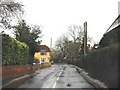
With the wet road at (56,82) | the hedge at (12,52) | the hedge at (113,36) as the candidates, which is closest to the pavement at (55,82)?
the wet road at (56,82)

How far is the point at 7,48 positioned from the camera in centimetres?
2838

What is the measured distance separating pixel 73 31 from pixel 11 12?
309 feet

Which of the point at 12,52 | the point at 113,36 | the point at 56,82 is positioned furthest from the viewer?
the point at 12,52

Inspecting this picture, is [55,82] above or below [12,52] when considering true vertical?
below

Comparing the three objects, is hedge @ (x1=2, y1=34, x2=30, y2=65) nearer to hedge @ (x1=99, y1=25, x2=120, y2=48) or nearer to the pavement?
the pavement

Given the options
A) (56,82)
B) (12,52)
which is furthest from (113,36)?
(12,52)

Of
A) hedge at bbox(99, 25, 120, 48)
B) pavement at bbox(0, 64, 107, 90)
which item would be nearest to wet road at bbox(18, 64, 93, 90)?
pavement at bbox(0, 64, 107, 90)

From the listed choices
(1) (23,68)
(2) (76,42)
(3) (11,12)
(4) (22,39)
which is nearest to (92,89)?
(3) (11,12)

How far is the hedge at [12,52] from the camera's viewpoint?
2723cm

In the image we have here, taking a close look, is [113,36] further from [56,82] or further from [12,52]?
[12,52]

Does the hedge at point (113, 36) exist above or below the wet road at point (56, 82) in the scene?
above

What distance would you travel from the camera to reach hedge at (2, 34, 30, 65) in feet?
89.4

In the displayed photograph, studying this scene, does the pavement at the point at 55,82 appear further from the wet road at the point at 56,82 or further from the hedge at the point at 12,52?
the hedge at the point at 12,52

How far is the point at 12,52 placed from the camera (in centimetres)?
3064
